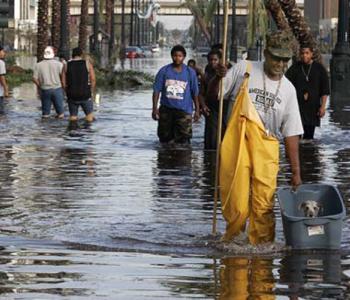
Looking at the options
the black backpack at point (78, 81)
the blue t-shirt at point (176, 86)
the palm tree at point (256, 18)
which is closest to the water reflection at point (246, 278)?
the blue t-shirt at point (176, 86)

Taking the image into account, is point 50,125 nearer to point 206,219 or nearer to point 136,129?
point 136,129

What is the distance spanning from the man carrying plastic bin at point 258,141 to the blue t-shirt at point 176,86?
9.03m

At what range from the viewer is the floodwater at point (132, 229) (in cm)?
895

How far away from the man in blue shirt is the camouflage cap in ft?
28.4

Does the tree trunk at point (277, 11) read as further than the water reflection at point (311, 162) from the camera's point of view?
Yes

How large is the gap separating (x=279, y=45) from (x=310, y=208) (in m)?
1.35

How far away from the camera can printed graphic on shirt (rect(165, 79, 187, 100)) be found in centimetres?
1973

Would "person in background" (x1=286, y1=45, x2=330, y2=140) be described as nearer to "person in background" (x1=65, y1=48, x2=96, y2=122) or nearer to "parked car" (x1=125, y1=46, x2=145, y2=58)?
"person in background" (x1=65, y1=48, x2=96, y2=122)

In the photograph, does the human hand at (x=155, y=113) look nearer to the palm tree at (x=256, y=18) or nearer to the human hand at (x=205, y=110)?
the human hand at (x=205, y=110)

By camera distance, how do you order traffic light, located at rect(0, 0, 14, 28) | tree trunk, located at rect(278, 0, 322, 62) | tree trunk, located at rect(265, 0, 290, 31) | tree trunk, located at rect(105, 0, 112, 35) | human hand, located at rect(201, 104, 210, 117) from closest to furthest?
1. traffic light, located at rect(0, 0, 14, 28)
2. human hand, located at rect(201, 104, 210, 117)
3. tree trunk, located at rect(278, 0, 322, 62)
4. tree trunk, located at rect(265, 0, 290, 31)
5. tree trunk, located at rect(105, 0, 112, 35)

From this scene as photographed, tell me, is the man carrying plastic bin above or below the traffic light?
below

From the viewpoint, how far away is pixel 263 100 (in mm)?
10531

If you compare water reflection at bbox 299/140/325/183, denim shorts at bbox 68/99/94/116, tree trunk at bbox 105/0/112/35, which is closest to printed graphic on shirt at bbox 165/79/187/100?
water reflection at bbox 299/140/325/183

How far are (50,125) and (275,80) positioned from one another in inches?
610
